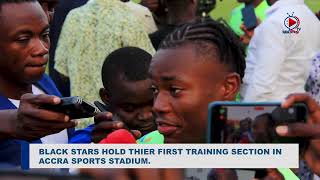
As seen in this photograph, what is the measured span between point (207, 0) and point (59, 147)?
447 centimetres

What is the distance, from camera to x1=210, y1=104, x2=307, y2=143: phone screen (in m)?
1.37

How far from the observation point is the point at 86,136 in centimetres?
206

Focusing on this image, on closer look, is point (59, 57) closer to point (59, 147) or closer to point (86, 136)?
point (86, 136)

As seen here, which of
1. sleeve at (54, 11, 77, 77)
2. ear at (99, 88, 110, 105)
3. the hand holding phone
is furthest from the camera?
sleeve at (54, 11, 77, 77)

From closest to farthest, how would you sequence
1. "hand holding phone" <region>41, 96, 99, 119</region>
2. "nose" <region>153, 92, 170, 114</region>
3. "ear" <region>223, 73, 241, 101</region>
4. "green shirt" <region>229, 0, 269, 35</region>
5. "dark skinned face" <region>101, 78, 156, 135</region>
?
"hand holding phone" <region>41, 96, 99, 119</region> → "nose" <region>153, 92, 170, 114</region> → "ear" <region>223, 73, 241, 101</region> → "dark skinned face" <region>101, 78, 156, 135</region> → "green shirt" <region>229, 0, 269, 35</region>

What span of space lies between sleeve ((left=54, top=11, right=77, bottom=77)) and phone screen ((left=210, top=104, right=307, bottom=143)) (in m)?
2.45

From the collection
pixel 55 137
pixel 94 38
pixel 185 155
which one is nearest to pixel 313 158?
pixel 185 155

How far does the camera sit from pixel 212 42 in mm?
1984

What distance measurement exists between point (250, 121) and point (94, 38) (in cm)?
243

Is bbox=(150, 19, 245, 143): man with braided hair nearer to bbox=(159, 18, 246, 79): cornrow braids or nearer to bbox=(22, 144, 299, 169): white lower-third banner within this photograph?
bbox=(159, 18, 246, 79): cornrow braids

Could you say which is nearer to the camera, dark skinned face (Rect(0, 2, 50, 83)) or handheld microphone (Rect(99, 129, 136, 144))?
handheld microphone (Rect(99, 129, 136, 144))

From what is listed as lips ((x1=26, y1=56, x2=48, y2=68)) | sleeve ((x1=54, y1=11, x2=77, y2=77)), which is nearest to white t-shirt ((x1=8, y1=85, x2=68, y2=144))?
lips ((x1=26, y1=56, x2=48, y2=68))

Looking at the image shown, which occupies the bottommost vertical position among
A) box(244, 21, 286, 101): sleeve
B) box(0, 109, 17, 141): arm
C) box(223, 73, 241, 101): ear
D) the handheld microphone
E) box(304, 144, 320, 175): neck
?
box(304, 144, 320, 175): neck

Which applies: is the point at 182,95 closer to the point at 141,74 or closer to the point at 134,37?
the point at 141,74
